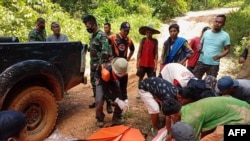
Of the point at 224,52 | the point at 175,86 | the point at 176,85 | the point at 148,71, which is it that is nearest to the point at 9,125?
the point at 175,86

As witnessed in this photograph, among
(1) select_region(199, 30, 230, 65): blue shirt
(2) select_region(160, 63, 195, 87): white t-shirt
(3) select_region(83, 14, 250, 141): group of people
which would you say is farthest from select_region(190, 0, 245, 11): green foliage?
(2) select_region(160, 63, 195, 87): white t-shirt

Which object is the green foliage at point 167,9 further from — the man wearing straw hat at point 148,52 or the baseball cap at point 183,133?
the baseball cap at point 183,133

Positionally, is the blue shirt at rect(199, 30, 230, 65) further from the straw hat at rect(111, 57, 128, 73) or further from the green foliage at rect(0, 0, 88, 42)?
the green foliage at rect(0, 0, 88, 42)

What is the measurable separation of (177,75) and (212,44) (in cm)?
118

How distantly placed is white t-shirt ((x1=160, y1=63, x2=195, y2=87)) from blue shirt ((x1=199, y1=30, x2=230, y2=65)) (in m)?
0.95

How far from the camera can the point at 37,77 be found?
4.48m

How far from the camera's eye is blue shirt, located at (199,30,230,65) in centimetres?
518

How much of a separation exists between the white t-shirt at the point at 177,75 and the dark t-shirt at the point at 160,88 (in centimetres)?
23

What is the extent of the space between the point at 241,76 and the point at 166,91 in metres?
2.42

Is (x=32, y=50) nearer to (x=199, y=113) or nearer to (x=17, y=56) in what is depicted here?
(x=17, y=56)

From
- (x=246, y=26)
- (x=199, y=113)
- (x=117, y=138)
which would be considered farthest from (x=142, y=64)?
(x=246, y=26)

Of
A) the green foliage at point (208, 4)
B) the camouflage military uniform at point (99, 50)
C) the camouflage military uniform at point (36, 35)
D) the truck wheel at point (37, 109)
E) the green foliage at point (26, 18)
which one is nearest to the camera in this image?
the truck wheel at point (37, 109)

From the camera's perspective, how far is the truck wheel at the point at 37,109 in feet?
14.1

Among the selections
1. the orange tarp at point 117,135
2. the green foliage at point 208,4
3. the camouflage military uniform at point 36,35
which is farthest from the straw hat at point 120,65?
the green foliage at point 208,4
